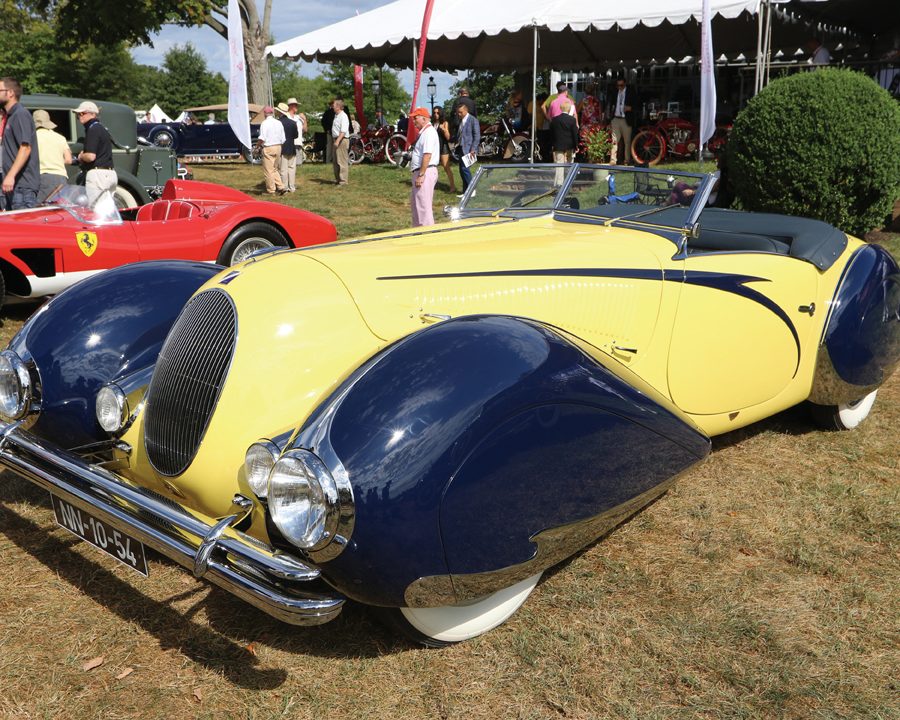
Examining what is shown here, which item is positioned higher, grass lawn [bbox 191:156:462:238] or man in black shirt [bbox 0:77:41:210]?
man in black shirt [bbox 0:77:41:210]

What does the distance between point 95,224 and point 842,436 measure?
6.10 meters

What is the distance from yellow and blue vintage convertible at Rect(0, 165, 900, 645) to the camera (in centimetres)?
233

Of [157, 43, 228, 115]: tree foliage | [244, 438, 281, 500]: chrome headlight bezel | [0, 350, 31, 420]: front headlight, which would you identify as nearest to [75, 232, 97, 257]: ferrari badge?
[0, 350, 31, 420]: front headlight

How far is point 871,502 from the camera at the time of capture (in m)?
3.93

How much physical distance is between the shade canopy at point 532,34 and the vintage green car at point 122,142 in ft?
15.9

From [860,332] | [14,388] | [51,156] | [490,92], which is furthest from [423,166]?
[490,92]

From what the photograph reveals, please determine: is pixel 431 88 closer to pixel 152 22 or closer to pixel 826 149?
pixel 152 22

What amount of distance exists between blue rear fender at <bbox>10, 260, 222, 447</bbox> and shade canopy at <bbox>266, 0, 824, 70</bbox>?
11.8 metres

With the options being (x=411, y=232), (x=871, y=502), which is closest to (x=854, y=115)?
(x=871, y=502)

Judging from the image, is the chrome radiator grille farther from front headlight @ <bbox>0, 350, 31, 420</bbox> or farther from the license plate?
front headlight @ <bbox>0, 350, 31, 420</bbox>

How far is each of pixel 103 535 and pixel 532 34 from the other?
16.7 metres

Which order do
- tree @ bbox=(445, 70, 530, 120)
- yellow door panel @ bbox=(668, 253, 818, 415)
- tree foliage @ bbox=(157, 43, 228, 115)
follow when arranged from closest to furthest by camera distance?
yellow door panel @ bbox=(668, 253, 818, 415), tree @ bbox=(445, 70, 530, 120), tree foliage @ bbox=(157, 43, 228, 115)

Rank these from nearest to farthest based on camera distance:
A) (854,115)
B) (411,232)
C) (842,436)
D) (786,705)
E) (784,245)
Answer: (786,705)
(411,232)
(784,245)
(842,436)
(854,115)

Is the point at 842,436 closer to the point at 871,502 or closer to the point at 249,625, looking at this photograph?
the point at 871,502
